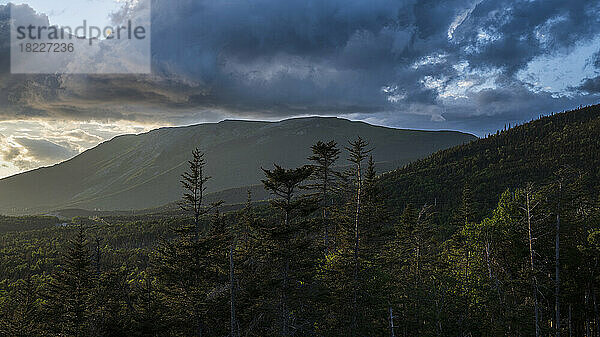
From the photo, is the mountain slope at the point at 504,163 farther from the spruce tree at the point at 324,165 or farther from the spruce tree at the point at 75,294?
the spruce tree at the point at 75,294

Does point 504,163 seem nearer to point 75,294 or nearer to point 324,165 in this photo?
point 324,165

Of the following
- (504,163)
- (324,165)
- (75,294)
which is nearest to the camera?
(75,294)

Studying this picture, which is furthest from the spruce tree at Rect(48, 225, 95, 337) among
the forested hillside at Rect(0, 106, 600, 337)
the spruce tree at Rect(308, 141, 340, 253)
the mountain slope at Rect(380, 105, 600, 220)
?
the mountain slope at Rect(380, 105, 600, 220)

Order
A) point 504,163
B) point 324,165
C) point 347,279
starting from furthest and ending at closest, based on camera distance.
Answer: point 504,163
point 324,165
point 347,279

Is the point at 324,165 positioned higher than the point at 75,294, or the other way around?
the point at 324,165

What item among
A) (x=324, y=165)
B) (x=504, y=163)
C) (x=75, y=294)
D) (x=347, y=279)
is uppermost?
(x=504, y=163)

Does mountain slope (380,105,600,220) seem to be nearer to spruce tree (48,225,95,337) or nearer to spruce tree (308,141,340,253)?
spruce tree (308,141,340,253)

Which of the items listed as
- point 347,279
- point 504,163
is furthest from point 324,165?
point 504,163

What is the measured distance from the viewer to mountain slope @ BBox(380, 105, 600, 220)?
4365 inches

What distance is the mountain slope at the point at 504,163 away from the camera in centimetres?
11088

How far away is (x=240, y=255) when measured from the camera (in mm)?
31016

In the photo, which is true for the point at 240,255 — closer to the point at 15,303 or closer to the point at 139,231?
the point at 15,303

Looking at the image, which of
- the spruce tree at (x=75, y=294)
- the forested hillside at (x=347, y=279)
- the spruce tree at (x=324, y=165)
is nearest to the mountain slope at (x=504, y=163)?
the spruce tree at (x=324, y=165)

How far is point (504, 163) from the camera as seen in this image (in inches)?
5394
